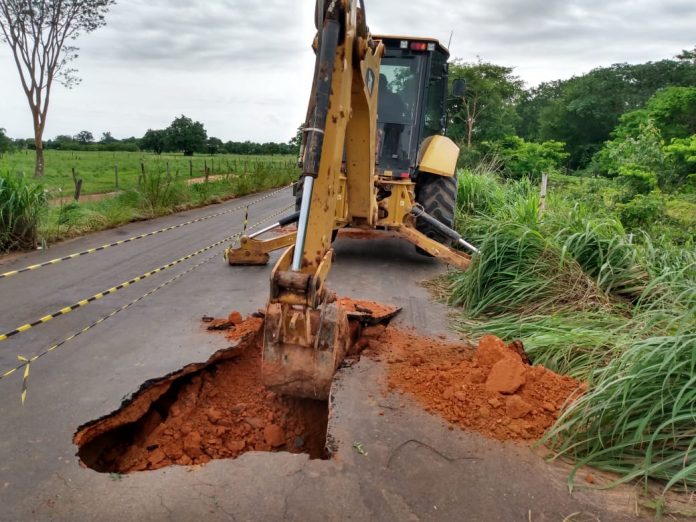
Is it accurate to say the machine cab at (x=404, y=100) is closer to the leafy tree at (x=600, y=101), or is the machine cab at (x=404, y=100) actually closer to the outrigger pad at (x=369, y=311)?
the outrigger pad at (x=369, y=311)

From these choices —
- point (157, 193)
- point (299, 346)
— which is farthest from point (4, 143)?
point (299, 346)

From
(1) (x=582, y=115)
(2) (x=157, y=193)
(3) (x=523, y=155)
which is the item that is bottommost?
(2) (x=157, y=193)

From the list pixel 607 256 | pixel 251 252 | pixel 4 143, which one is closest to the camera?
pixel 607 256

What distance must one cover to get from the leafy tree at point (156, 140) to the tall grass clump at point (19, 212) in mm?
60087

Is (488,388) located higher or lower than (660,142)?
lower

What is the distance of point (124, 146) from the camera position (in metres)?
63.1

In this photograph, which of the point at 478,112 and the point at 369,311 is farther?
the point at 478,112

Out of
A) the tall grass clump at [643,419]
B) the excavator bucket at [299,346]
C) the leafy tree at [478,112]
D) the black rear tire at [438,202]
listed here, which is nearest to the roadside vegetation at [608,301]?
the tall grass clump at [643,419]

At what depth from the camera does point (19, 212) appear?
25.5 ft

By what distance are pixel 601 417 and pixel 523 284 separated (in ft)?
7.39

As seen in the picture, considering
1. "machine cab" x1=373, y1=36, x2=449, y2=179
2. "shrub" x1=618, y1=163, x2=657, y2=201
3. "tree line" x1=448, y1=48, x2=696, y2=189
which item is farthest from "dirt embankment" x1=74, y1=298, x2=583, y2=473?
"tree line" x1=448, y1=48, x2=696, y2=189

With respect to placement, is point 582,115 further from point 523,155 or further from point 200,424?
point 200,424

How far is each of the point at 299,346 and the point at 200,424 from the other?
2.71ft

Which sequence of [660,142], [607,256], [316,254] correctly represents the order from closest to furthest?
[316,254], [607,256], [660,142]
